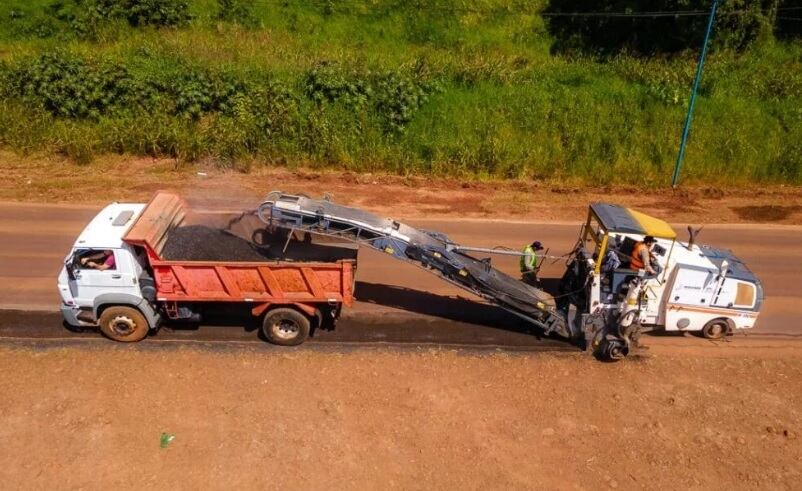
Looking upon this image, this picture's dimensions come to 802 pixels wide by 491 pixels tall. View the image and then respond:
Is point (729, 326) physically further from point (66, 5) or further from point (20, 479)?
point (66, 5)

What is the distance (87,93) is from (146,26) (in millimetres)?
6844

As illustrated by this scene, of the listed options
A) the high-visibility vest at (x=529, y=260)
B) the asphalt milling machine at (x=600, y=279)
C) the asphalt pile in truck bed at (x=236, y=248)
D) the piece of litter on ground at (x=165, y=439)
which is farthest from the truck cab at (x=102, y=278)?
the high-visibility vest at (x=529, y=260)

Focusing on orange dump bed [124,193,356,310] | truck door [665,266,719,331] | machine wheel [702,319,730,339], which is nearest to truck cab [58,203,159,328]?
orange dump bed [124,193,356,310]

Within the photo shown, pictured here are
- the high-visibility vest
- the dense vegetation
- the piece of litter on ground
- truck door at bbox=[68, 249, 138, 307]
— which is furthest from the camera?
the dense vegetation

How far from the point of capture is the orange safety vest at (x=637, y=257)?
11664 millimetres

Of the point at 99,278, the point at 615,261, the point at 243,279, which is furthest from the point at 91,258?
the point at 615,261

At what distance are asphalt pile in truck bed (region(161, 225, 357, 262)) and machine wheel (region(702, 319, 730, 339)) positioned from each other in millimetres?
7439

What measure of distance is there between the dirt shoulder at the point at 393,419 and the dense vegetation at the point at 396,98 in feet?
37.9

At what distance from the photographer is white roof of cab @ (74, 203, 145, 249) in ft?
37.2

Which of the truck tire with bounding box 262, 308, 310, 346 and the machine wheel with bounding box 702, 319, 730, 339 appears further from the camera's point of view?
the machine wheel with bounding box 702, 319, 730, 339

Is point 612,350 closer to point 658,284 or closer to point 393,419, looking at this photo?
point 658,284

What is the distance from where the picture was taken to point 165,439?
9820 millimetres

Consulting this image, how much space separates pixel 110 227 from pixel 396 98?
45.1ft

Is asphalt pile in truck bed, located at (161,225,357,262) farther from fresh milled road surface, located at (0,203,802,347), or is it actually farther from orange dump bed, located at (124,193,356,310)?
fresh milled road surface, located at (0,203,802,347)
